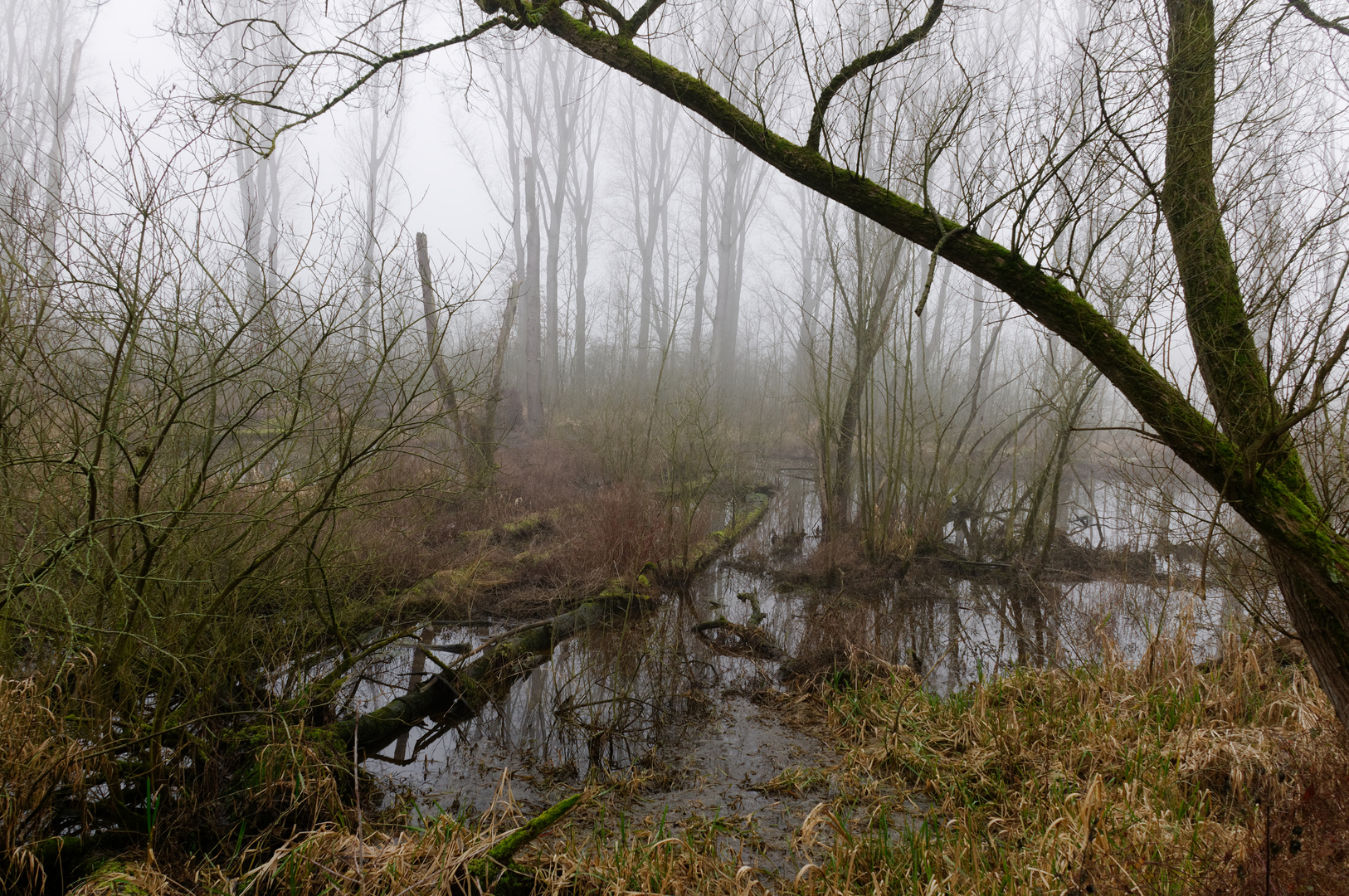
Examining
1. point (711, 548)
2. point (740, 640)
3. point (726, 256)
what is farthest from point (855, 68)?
point (726, 256)

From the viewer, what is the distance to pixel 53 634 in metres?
4.14

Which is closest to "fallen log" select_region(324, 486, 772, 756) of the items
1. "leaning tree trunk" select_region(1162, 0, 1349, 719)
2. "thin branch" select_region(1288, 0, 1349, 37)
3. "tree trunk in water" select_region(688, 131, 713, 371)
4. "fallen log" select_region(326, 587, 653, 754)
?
"fallen log" select_region(326, 587, 653, 754)

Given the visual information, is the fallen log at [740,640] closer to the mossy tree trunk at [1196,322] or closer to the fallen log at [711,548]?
the fallen log at [711,548]

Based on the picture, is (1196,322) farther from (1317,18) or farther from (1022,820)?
(1022,820)

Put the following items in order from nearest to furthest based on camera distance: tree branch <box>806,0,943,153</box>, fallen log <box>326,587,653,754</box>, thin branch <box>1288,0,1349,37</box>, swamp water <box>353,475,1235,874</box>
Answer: tree branch <box>806,0,943,153</box>, thin branch <box>1288,0,1349,37</box>, swamp water <box>353,475,1235,874</box>, fallen log <box>326,587,653,754</box>

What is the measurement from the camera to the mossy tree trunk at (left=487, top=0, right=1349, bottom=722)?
298 centimetres

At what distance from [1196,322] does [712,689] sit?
4578 millimetres

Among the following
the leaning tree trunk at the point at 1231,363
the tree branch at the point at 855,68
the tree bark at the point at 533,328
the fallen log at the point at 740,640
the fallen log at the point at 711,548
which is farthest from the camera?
the tree bark at the point at 533,328

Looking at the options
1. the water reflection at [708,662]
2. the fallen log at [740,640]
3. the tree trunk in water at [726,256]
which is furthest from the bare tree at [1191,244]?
the tree trunk in water at [726,256]

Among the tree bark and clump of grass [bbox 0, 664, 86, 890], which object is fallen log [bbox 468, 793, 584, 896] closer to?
clump of grass [bbox 0, 664, 86, 890]

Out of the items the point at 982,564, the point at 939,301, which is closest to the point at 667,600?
the point at 982,564

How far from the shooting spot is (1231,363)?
3277 millimetres

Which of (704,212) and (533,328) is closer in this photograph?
(533,328)

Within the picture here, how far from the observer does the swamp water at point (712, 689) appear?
445cm
